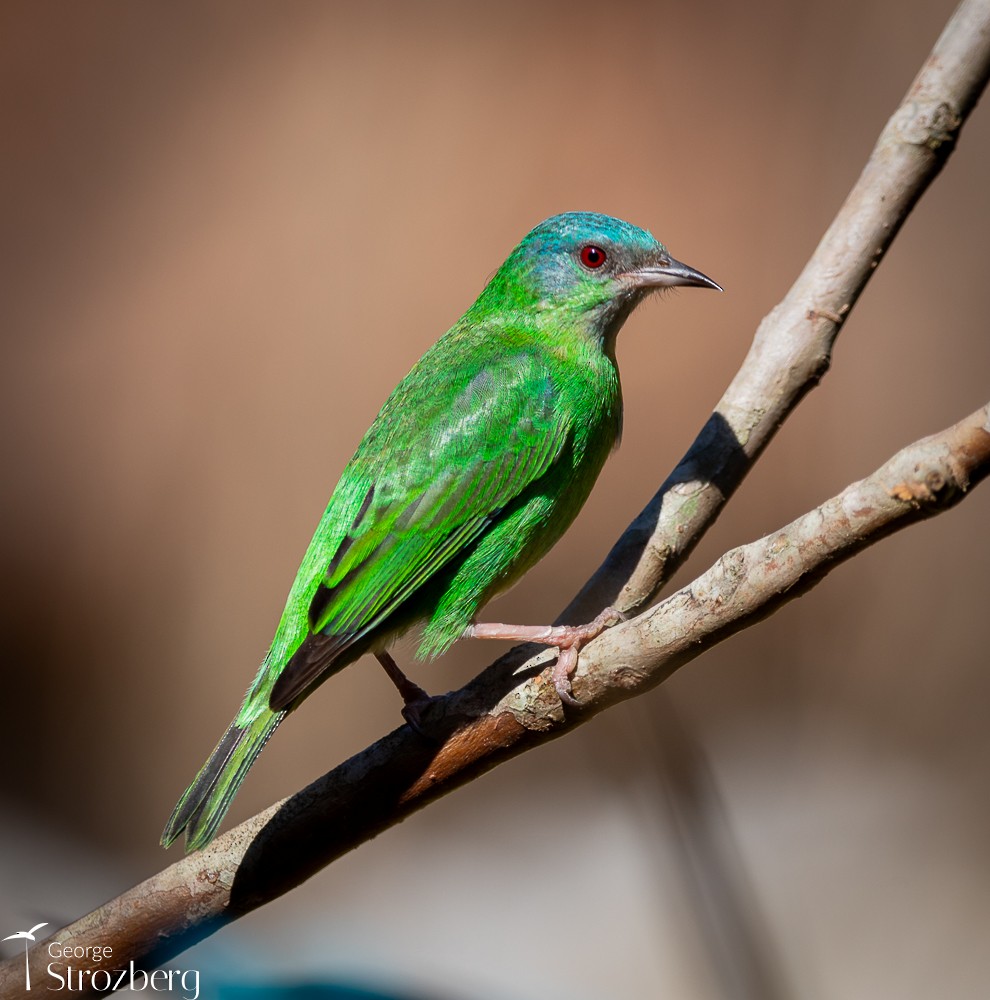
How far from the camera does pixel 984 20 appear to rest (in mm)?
2711

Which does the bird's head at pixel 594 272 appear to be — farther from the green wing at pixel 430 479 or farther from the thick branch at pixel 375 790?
the thick branch at pixel 375 790

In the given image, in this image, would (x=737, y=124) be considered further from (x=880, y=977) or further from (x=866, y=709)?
(x=880, y=977)

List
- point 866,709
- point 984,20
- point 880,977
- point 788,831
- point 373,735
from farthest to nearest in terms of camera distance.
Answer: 1. point 373,735
2. point 866,709
3. point 788,831
4. point 880,977
5. point 984,20

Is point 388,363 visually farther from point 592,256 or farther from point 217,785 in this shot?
point 217,785

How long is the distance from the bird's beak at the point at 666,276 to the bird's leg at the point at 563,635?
1.22 m

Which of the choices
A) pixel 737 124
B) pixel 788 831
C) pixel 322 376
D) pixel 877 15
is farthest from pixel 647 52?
pixel 788 831

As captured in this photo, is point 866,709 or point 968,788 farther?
point 866,709

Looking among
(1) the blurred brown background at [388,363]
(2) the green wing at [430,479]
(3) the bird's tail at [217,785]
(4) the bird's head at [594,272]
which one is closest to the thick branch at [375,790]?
(3) the bird's tail at [217,785]

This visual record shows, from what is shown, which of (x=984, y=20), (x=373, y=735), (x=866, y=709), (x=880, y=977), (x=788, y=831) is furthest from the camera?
(x=373, y=735)

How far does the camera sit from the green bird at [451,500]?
10.1 ft

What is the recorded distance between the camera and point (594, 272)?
12.5ft

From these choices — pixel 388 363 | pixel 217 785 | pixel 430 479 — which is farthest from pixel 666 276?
pixel 388 363

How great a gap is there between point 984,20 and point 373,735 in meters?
4.11

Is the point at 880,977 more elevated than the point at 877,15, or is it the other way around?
the point at 877,15
